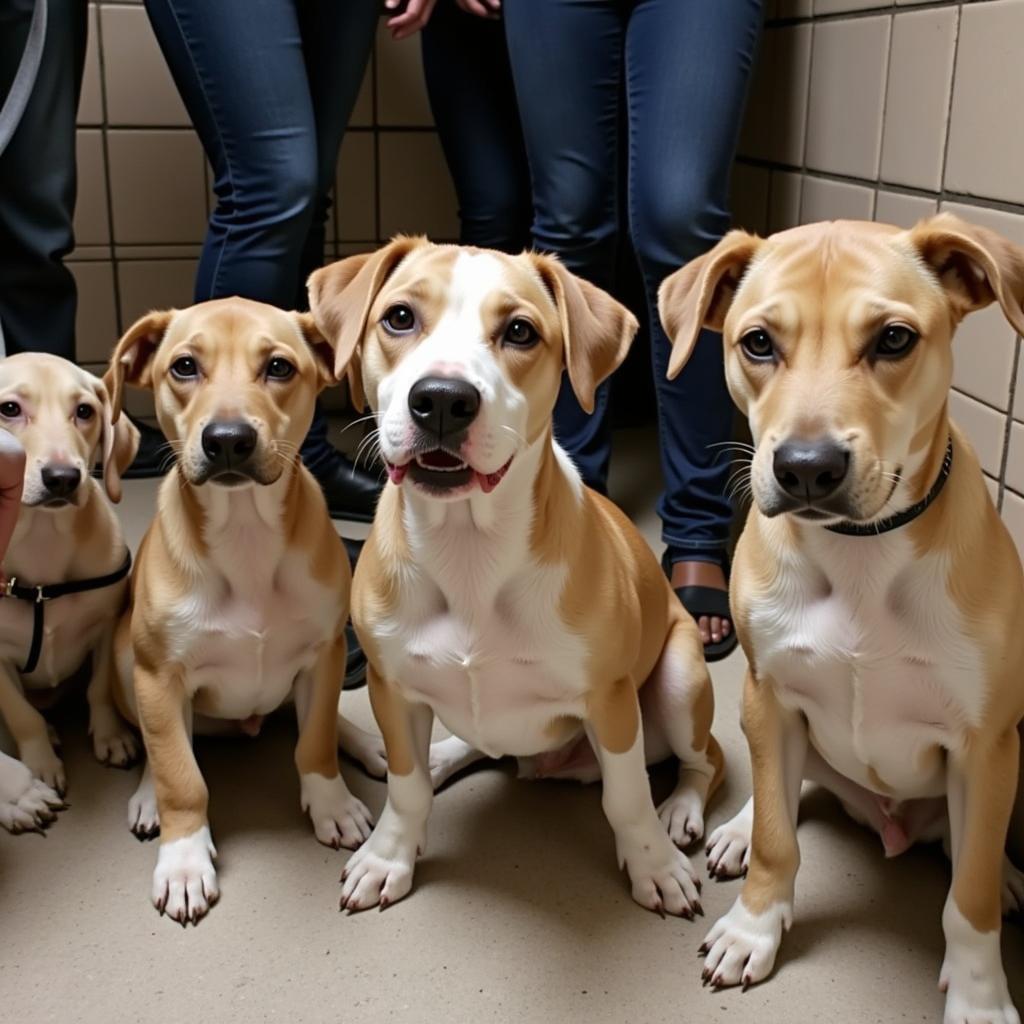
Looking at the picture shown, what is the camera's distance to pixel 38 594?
1891mm

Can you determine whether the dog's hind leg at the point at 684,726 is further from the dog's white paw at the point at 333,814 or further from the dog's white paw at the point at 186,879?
the dog's white paw at the point at 186,879

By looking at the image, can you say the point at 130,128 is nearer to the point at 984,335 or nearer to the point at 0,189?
the point at 0,189

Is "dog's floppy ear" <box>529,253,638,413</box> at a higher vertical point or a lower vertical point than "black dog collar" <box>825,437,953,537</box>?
higher

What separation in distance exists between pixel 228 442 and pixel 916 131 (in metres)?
1.36

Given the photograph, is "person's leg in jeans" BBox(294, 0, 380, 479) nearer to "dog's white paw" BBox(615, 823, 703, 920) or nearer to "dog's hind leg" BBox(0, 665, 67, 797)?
"dog's hind leg" BBox(0, 665, 67, 797)

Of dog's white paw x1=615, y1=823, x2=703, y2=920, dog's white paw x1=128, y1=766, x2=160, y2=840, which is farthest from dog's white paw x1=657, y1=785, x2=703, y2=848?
dog's white paw x1=128, y1=766, x2=160, y2=840

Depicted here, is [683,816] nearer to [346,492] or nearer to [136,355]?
[136,355]

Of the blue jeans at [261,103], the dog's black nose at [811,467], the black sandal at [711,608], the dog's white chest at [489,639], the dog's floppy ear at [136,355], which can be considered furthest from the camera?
the black sandal at [711,608]

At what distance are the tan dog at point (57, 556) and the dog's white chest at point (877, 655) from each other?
108 centimetres

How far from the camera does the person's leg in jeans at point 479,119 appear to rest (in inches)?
102

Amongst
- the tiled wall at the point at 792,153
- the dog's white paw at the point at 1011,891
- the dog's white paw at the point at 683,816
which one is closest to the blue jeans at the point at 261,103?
the tiled wall at the point at 792,153

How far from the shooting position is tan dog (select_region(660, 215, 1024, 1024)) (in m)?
1.27

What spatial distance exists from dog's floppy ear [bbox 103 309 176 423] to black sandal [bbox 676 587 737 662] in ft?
3.51

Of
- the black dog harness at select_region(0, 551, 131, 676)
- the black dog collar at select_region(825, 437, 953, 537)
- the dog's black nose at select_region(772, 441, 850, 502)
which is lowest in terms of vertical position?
the black dog harness at select_region(0, 551, 131, 676)
